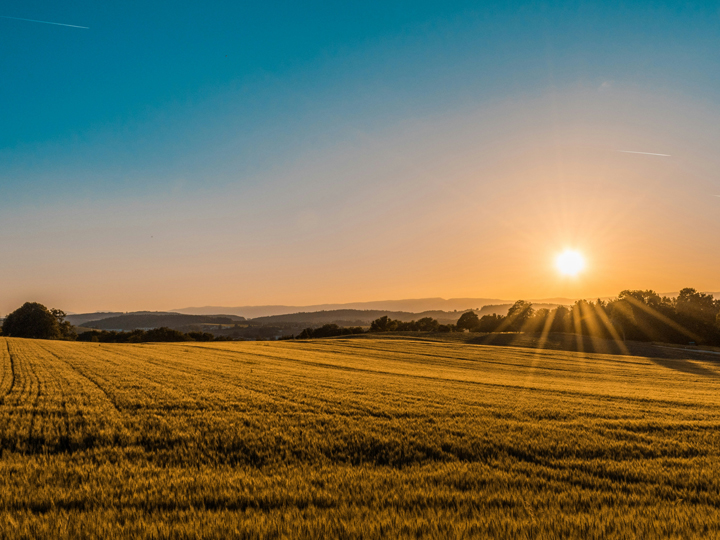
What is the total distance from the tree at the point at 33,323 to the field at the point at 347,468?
109967mm

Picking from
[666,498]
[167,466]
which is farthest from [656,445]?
[167,466]

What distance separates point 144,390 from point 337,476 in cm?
1394

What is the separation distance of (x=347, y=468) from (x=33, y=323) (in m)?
127

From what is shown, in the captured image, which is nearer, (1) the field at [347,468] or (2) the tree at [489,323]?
(1) the field at [347,468]

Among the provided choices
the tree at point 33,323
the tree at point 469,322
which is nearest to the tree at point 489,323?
the tree at point 469,322

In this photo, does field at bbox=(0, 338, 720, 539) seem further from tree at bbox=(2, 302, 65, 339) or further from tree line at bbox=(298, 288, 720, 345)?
tree at bbox=(2, 302, 65, 339)

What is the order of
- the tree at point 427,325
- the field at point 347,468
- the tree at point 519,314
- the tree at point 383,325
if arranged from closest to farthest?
the field at point 347,468, the tree at point 519,314, the tree at point 383,325, the tree at point 427,325

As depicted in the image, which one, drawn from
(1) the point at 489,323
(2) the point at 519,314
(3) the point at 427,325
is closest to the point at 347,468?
(1) the point at 489,323

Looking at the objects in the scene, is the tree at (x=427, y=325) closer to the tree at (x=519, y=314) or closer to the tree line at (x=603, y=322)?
the tree line at (x=603, y=322)

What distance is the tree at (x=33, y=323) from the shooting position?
102m

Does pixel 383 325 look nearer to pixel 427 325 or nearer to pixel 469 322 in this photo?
pixel 427 325

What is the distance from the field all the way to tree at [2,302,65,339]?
361 ft

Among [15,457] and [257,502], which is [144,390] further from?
[257,502]

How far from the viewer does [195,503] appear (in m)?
6.09
